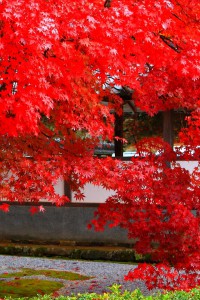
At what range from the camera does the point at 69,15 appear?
28.7 ft

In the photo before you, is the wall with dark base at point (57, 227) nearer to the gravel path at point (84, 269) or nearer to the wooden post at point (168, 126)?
the gravel path at point (84, 269)

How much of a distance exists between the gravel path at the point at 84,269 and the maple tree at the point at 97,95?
150 cm

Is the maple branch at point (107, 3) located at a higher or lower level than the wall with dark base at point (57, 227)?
higher

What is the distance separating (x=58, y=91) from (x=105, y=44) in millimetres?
925

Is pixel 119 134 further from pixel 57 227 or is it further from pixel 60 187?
pixel 57 227

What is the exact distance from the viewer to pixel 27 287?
12766 mm

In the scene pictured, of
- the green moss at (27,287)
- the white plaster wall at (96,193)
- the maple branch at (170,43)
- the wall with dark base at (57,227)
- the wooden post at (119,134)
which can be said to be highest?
the maple branch at (170,43)

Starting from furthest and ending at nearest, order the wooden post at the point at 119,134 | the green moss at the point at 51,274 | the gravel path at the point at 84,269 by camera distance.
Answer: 1. the wooden post at the point at 119,134
2. the green moss at the point at 51,274
3. the gravel path at the point at 84,269

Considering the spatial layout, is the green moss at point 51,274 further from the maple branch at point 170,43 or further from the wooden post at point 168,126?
the maple branch at point 170,43

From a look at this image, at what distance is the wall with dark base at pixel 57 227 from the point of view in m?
16.7

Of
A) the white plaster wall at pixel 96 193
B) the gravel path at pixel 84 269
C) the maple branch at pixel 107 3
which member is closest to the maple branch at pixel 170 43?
the maple branch at pixel 107 3

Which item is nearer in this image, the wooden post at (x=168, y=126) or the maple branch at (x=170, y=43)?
the maple branch at (x=170, y=43)

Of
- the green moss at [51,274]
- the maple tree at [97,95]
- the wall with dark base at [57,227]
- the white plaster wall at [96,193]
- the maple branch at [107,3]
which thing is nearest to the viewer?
the maple tree at [97,95]

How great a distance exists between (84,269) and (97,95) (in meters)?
5.63
